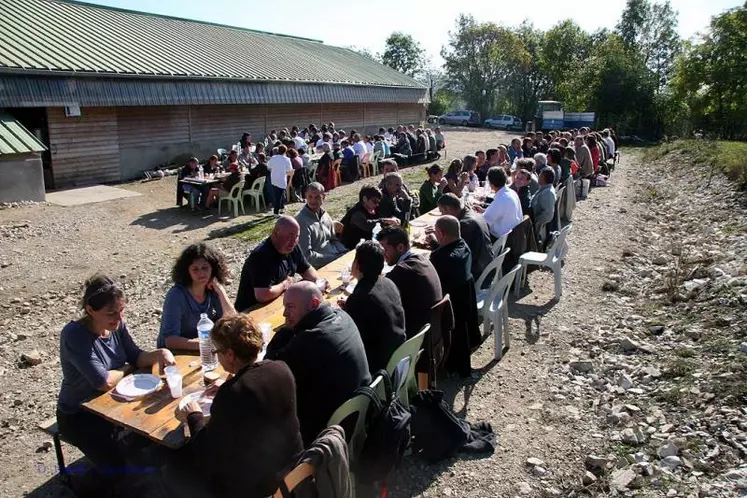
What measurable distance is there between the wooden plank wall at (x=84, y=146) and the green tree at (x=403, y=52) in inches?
2113

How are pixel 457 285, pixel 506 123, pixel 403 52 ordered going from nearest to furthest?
pixel 457 285
pixel 506 123
pixel 403 52

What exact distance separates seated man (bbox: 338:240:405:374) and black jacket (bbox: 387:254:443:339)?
0.44 meters

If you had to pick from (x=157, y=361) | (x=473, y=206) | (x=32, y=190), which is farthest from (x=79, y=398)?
(x=32, y=190)

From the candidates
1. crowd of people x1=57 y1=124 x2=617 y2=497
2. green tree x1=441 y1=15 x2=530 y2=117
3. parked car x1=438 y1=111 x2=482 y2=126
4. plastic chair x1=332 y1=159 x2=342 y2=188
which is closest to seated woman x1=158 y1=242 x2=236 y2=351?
crowd of people x1=57 y1=124 x2=617 y2=497

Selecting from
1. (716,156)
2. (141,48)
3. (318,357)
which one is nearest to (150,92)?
(141,48)

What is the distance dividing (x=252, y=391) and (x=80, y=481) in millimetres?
1776

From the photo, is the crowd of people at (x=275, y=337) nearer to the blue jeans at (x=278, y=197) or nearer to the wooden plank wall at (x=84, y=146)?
the blue jeans at (x=278, y=197)

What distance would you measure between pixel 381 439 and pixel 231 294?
4.79 metres

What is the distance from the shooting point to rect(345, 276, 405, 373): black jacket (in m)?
4.01

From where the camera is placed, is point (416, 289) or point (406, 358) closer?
point (406, 358)

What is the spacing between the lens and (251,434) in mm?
2758

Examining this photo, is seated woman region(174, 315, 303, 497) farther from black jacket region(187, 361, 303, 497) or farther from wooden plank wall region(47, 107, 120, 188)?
wooden plank wall region(47, 107, 120, 188)

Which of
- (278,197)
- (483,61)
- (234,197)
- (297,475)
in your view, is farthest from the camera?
(483,61)

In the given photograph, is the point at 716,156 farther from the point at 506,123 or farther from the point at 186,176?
the point at 506,123
